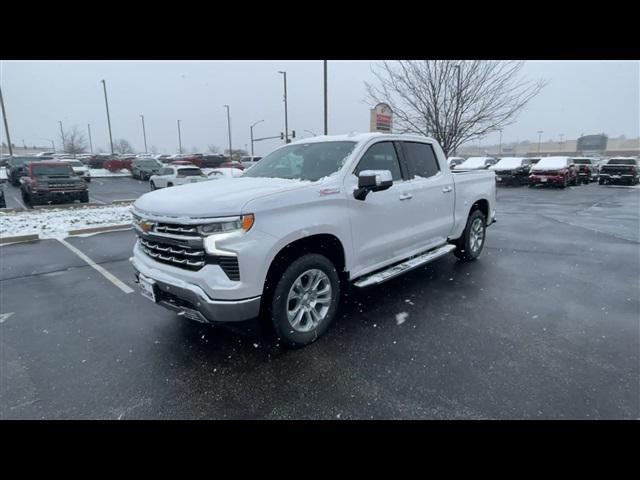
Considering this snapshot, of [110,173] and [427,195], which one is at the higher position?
[427,195]

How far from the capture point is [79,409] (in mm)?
2627

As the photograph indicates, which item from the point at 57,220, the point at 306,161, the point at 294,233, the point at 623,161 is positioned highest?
the point at 306,161

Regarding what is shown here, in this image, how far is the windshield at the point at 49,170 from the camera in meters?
13.4

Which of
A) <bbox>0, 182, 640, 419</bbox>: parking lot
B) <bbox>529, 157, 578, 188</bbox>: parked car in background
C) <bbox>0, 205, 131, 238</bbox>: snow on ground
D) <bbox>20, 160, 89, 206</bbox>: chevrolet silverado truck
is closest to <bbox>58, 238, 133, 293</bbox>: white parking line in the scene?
<bbox>0, 182, 640, 419</bbox>: parking lot

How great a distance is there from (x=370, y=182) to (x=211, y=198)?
1.47 meters

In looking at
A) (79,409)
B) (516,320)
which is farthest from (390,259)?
(79,409)

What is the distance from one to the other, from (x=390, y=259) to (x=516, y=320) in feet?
4.94

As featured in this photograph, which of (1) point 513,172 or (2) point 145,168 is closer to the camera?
(1) point 513,172

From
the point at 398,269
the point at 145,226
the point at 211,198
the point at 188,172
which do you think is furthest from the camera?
the point at 188,172

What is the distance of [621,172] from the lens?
24.1 m

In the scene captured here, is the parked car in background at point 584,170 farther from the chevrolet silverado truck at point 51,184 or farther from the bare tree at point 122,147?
the bare tree at point 122,147

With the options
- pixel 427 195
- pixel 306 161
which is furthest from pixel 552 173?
pixel 306 161

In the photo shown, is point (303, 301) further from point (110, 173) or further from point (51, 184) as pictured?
point (110, 173)

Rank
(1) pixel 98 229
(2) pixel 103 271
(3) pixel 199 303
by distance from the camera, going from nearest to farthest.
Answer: (3) pixel 199 303 < (2) pixel 103 271 < (1) pixel 98 229
